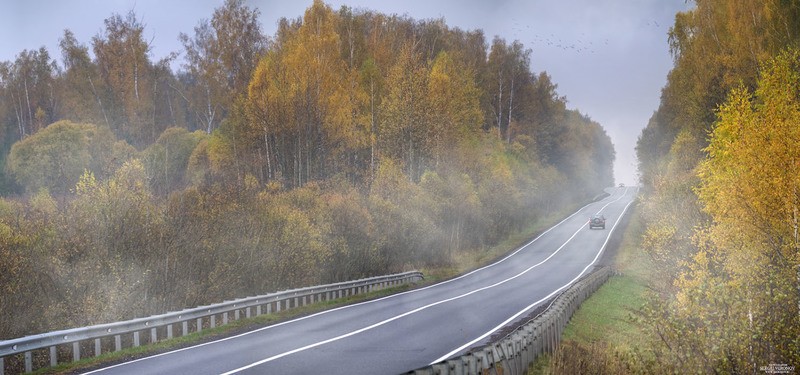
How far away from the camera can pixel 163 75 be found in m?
68.2

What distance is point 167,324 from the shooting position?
788 inches

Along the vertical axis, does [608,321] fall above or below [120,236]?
below

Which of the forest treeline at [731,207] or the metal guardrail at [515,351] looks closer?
the metal guardrail at [515,351]

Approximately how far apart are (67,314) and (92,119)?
43522 millimetres

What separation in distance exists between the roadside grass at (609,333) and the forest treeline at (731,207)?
0.93 meters

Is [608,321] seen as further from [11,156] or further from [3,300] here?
[11,156]

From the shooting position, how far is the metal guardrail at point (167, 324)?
50.8 feet

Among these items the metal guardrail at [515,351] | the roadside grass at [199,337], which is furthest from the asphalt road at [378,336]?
the metal guardrail at [515,351]

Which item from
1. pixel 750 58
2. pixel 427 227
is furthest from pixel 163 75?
pixel 750 58

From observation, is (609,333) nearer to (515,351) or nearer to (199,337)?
(515,351)

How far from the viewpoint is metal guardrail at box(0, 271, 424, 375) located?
1549cm

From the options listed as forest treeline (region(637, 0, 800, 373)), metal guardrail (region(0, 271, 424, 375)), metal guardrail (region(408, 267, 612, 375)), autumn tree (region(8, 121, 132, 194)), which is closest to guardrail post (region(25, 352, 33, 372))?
metal guardrail (region(0, 271, 424, 375))

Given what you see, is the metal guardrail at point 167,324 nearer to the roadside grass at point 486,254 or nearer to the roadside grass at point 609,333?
the roadside grass at point 486,254

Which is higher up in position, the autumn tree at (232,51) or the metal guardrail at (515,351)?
the autumn tree at (232,51)
